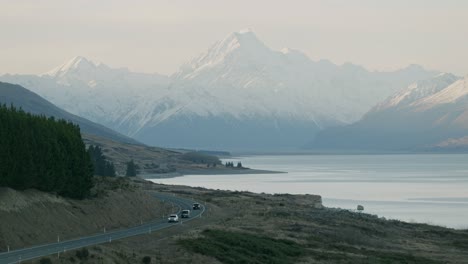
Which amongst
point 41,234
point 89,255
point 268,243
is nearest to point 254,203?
point 268,243

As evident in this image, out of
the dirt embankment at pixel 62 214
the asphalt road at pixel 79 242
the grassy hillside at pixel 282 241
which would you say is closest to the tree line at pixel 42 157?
the dirt embankment at pixel 62 214

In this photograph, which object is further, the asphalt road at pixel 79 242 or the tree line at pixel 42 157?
the tree line at pixel 42 157

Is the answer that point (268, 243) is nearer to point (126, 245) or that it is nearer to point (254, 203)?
point (126, 245)

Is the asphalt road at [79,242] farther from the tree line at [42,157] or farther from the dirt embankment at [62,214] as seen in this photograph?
the tree line at [42,157]

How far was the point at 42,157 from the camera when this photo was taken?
83000 mm

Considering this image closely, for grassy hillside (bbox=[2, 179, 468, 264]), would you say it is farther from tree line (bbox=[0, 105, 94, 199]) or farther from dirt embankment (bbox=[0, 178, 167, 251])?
tree line (bbox=[0, 105, 94, 199])

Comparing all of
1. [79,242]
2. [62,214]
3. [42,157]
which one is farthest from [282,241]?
[42,157]

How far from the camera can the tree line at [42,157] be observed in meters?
77.7

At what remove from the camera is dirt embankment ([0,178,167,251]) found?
7031cm

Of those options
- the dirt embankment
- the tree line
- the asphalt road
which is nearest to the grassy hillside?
the dirt embankment

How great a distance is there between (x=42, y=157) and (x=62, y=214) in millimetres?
5745

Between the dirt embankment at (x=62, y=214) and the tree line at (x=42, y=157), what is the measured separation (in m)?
1.19

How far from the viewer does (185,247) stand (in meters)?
69.6

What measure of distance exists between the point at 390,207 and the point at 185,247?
10835cm
